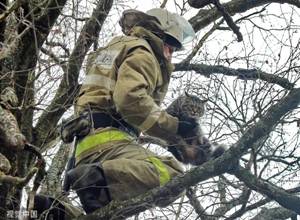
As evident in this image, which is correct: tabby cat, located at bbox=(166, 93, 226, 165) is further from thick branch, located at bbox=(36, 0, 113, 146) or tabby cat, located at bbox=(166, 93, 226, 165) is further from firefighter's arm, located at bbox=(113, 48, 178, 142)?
thick branch, located at bbox=(36, 0, 113, 146)

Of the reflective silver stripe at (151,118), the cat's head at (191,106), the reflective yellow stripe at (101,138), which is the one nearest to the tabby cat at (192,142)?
the cat's head at (191,106)

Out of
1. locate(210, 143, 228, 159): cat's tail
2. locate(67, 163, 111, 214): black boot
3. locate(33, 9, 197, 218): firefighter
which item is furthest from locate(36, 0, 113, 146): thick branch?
locate(210, 143, 228, 159): cat's tail

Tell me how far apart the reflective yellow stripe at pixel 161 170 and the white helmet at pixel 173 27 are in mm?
996

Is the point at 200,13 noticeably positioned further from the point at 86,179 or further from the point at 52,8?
the point at 86,179

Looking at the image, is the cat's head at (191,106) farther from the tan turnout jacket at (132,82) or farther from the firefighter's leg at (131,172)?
the firefighter's leg at (131,172)

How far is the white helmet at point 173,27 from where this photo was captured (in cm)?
435

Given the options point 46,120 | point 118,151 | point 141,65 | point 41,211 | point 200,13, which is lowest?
point 41,211

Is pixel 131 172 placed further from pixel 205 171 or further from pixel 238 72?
Answer: pixel 238 72

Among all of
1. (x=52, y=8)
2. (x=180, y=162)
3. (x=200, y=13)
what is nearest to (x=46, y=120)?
(x=52, y=8)

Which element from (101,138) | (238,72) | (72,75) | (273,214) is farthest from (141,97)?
(238,72)

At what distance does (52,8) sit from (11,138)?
1.43 m

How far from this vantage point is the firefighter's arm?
3611 mm

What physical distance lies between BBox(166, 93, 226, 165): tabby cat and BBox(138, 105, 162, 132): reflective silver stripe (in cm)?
24

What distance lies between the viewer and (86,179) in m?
3.58
